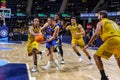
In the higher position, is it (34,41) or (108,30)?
(108,30)

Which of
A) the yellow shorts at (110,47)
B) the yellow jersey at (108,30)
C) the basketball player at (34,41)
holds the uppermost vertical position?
the yellow jersey at (108,30)

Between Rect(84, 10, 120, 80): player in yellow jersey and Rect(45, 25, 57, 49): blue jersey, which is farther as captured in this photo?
Rect(45, 25, 57, 49): blue jersey

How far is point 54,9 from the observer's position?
32.8 metres

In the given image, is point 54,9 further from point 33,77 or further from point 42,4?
point 33,77

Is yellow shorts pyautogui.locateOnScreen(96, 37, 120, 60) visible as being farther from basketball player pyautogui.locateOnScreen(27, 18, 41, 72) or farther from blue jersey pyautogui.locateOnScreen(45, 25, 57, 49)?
blue jersey pyautogui.locateOnScreen(45, 25, 57, 49)

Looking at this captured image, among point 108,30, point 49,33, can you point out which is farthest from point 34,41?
point 108,30

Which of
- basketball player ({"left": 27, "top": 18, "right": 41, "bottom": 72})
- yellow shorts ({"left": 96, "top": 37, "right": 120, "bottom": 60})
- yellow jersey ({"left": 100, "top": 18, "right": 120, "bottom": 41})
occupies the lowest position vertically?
basketball player ({"left": 27, "top": 18, "right": 41, "bottom": 72})

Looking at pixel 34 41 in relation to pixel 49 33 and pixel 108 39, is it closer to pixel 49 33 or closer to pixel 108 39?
pixel 49 33

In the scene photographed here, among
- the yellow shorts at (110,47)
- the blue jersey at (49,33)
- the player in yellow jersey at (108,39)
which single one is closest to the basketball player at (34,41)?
the blue jersey at (49,33)

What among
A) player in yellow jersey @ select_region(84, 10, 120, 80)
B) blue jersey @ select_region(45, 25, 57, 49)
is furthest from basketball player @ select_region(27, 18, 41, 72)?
player in yellow jersey @ select_region(84, 10, 120, 80)

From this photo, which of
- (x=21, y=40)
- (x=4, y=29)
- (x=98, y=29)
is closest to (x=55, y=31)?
(x=98, y=29)

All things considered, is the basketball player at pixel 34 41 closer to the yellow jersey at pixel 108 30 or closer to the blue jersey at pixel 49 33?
the blue jersey at pixel 49 33

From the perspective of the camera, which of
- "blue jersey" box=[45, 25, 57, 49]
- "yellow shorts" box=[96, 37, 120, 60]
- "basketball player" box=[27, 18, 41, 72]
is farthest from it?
"blue jersey" box=[45, 25, 57, 49]

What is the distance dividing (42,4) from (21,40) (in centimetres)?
584
